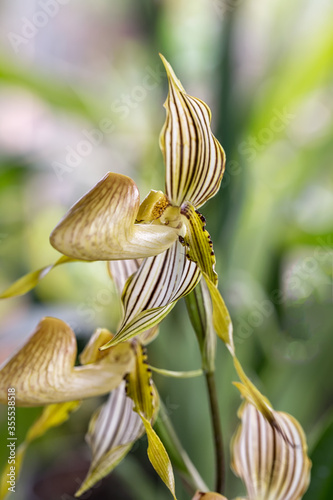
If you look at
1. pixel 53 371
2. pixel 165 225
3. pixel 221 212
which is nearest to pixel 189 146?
pixel 165 225

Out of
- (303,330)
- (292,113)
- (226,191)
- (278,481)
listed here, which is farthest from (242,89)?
(278,481)

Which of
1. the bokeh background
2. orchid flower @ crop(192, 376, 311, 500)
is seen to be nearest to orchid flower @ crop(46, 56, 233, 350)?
orchid flower @ crop(192, 376, 311, 500)

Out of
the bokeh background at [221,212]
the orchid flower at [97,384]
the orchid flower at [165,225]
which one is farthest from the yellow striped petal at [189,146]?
the bokeh background at [221,212]

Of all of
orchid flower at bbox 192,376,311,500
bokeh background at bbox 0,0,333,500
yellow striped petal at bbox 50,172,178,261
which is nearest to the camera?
yellow striped petal at bbox 50,172,178,261

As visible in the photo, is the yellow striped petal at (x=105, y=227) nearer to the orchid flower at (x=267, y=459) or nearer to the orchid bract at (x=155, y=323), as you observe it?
the orchid bract at (x=155, y=323)

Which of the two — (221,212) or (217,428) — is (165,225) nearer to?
(217,428)

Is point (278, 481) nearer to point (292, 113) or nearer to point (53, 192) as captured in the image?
point (292, 113)

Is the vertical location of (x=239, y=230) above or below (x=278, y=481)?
above

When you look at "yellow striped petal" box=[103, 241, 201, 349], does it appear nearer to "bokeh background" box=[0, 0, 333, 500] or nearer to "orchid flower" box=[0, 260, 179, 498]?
"orchid flower" box=[0, 260, 179, 498]
